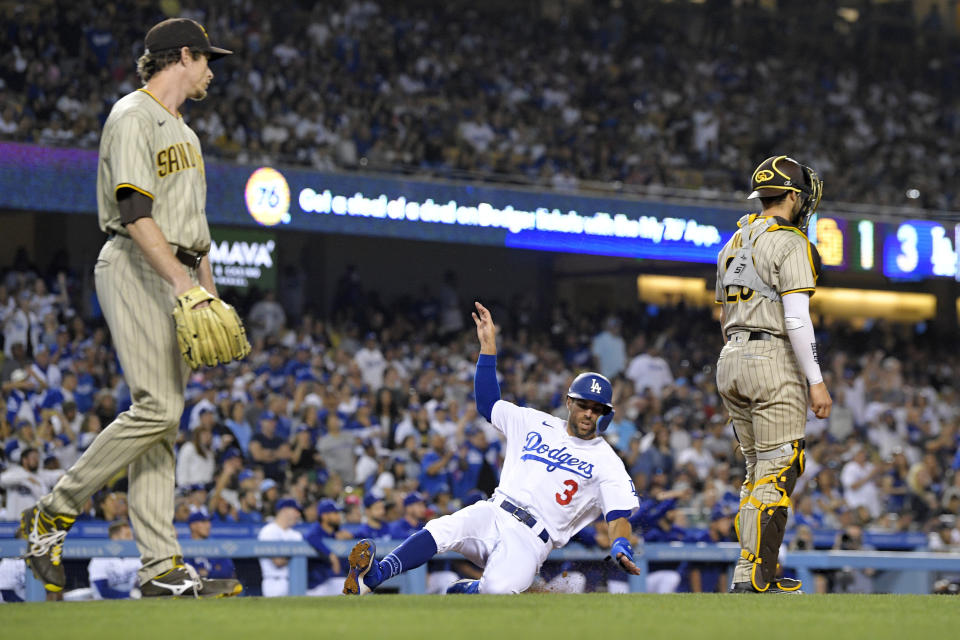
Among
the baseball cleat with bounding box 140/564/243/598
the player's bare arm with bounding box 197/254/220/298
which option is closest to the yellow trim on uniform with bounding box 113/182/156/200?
the player's bare arm with bounding box 197/254/220/298

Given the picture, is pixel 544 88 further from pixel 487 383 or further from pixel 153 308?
pixel 153 308

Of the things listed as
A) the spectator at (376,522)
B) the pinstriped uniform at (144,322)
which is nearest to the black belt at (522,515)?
the pinstriped uniform at (144,322)

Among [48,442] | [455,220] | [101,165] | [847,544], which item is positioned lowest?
[847,544]

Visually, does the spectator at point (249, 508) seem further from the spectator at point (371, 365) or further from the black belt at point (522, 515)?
the black belt at point (522, 515)

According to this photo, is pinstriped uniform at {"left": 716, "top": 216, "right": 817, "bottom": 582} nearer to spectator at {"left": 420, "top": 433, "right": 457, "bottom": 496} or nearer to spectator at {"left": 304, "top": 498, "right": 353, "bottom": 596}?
spectator at {"left": 304, "top": 498, "right": 353, "bottom": 596}

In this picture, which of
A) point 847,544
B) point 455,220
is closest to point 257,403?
point 455,220

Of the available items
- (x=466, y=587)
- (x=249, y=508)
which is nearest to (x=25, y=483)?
(x=249, y=508)

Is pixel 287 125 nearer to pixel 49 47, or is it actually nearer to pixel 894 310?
pixel 49 47

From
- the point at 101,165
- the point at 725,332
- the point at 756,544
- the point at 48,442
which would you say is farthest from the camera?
the point at 48,442
